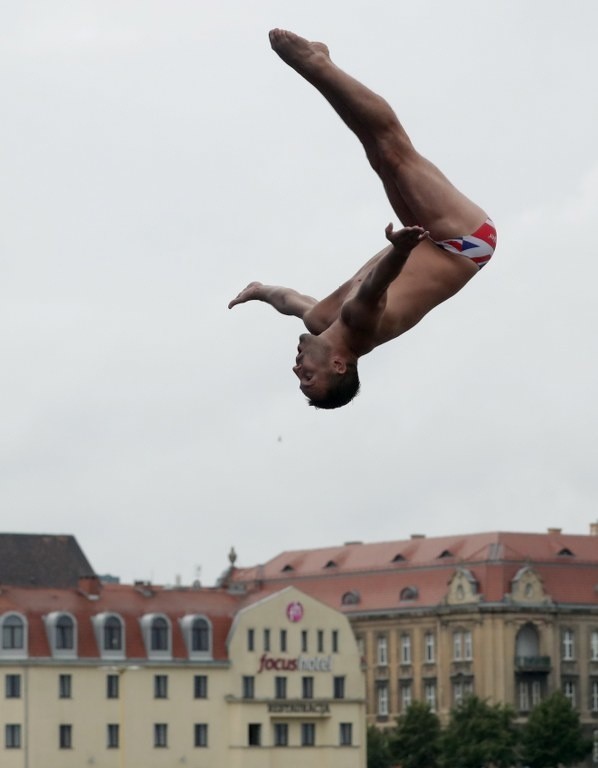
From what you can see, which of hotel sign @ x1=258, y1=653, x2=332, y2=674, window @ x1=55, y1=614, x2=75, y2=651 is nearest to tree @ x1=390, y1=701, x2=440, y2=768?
hotel sign @ x1=258, y1=653, x2=332, y2=674

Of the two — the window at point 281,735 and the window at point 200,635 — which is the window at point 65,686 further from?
the window at point 281,735

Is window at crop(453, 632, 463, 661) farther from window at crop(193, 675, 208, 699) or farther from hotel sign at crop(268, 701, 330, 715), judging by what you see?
window at crop(193, 675, 208, 699)

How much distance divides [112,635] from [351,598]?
47.4 m

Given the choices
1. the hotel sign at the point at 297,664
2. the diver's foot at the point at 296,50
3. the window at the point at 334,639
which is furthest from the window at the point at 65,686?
the diver's foot at the point at 296,50

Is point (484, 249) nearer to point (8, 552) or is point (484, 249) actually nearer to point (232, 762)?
point (232, 762)

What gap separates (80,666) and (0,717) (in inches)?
241

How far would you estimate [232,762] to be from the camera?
11588cm

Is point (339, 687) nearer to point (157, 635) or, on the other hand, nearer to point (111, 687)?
point (157, 635)

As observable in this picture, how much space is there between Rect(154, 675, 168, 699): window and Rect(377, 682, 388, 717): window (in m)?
44.6

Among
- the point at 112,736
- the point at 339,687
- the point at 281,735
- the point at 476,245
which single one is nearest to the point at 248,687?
the point at 281,735

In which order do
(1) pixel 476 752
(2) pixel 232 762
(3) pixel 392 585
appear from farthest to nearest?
(3) pixel 392 585 → (1) pixel 476 752 → (2) pixel 232 762

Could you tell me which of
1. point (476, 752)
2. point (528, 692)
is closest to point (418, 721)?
point (476, 752)

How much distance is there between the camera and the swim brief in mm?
14250

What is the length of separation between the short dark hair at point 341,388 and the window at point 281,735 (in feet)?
351
